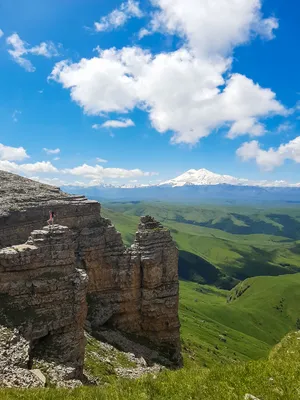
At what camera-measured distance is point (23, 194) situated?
66500 mm

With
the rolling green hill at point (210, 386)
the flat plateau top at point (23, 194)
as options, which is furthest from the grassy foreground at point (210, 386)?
the flat plateau top at point (23, 194)

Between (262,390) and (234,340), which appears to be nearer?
(262,390)

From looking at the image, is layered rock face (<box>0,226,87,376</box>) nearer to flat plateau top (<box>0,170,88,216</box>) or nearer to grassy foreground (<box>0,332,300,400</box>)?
grassy foreground (<box>0,332,300,400</box>)

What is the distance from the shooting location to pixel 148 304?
62.7 m

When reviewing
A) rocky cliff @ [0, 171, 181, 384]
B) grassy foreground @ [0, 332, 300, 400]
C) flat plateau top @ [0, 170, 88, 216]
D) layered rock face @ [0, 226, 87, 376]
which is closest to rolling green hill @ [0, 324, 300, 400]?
grassy foreground @ [0, 332, 300, 400]

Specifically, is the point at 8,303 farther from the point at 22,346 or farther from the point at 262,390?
the point at 262,390

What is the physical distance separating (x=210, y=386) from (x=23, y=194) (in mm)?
56382

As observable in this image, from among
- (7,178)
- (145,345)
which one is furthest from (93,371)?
(7,178)

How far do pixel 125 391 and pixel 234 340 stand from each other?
173827 mm

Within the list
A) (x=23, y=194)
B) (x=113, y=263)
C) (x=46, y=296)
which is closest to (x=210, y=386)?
(x=46, y=296)

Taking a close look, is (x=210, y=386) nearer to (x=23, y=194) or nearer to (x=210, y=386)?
(x=210, y=386)

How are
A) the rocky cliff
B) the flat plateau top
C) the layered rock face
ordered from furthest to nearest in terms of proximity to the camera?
the flat plateau top
the rocky cliff
the layered rock face

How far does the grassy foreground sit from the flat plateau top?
41800 mm

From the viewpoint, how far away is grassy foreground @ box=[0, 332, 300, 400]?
1723cm
